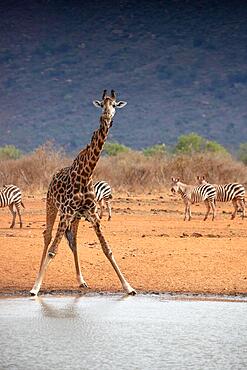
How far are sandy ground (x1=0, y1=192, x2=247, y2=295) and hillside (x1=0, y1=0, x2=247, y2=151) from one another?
165 ft

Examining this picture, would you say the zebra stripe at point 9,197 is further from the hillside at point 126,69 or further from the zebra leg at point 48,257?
the hillside at point 126,69

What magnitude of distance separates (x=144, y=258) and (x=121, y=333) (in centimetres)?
477

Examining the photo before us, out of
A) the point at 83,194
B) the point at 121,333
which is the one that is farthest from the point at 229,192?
the point at 121,333

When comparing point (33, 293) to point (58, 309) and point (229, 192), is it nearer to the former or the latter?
point (58, 309)

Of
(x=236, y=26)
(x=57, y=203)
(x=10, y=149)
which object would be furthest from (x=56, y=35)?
(x=57, y=203)

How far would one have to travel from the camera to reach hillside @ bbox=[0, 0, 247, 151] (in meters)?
73.9

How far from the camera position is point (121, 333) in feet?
28.8

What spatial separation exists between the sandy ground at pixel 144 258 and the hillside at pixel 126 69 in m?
50.4

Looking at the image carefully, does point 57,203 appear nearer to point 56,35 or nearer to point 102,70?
point 102,70

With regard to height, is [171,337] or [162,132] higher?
[162,132]

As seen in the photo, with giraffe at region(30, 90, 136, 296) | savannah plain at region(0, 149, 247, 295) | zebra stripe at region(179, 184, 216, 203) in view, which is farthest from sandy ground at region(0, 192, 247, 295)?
zebra stripe at region(179, 184, 216, 203)

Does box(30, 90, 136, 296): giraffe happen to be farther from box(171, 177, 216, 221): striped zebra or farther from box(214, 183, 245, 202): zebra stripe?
box(214, 183, 245, 202): zebra stripe

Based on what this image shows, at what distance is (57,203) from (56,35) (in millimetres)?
77209

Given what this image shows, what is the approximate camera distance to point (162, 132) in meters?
73.2
